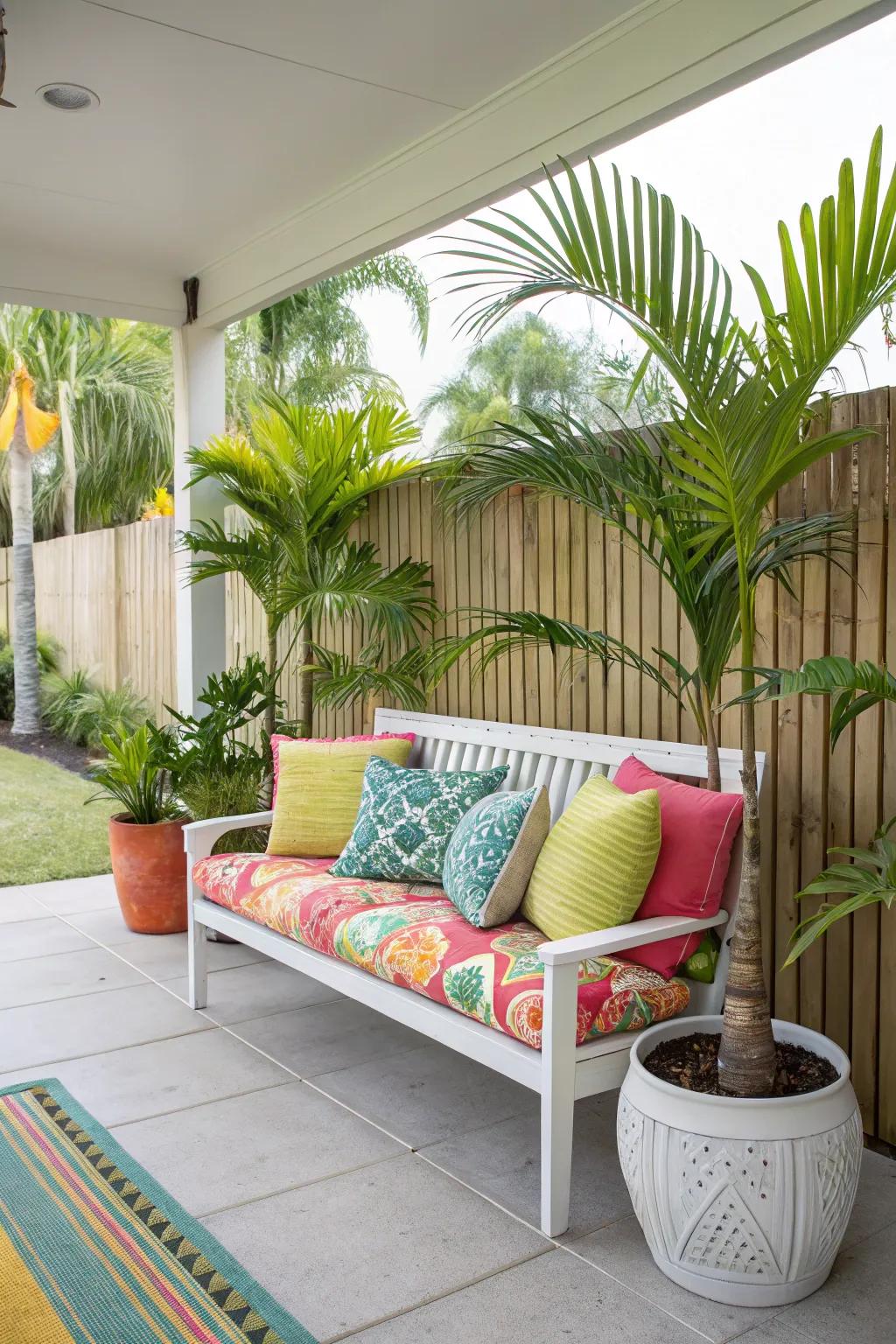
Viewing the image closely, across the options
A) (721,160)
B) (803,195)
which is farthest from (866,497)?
(721,160)

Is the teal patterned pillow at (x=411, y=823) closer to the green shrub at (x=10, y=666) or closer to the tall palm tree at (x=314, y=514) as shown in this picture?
the tall palm tree at (x=314, y=514)

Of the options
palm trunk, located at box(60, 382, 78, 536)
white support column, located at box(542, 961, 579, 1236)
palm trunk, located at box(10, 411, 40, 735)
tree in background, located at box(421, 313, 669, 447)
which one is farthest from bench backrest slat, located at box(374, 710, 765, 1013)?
tree in background, located at box(421, 313, 669, 447)

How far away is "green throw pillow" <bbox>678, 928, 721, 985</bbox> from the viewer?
97.1 inches

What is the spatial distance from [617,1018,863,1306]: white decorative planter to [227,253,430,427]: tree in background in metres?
9.93

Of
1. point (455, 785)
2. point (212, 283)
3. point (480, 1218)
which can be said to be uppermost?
point (212, 283)

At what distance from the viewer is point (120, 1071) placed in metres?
2.97

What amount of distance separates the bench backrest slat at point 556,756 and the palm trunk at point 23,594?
155 inches

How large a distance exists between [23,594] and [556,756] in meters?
5.32

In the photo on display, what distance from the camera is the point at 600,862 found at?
244cm

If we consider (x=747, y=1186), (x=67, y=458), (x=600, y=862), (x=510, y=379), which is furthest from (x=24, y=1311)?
(x=510, y=379)

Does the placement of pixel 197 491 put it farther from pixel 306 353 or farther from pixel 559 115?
pixel 306 353

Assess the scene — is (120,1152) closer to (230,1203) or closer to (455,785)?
(230,1203)

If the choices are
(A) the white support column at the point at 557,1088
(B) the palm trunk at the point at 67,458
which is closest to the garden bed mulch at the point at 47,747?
(B) the palm trunk at the point at 67,458

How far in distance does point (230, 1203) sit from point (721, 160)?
7.94 m
